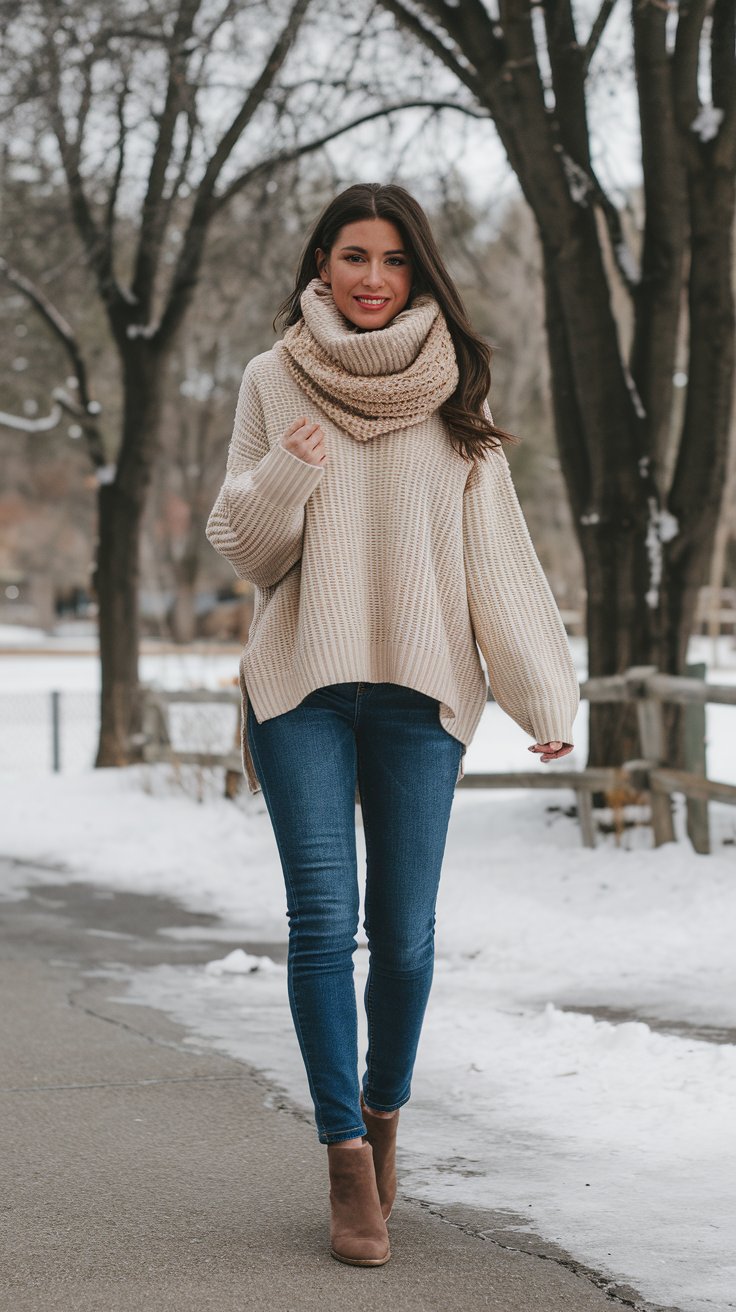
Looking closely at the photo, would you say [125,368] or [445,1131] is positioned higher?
[125,368]

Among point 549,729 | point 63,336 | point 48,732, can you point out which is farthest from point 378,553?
point 48,732

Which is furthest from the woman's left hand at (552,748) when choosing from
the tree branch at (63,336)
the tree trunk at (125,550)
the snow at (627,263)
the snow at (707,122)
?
the tree branch at (63,336)

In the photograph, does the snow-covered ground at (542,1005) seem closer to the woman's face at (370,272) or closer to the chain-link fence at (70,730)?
the chain-link fence at (70,730)

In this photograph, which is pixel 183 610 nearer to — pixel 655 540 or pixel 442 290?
pixel 655 540

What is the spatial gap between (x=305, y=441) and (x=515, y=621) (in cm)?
60

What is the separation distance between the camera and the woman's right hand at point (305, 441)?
3414mm

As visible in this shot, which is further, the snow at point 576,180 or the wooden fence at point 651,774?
the snow at point 576,180

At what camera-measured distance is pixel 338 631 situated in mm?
3479

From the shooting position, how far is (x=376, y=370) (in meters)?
3.55

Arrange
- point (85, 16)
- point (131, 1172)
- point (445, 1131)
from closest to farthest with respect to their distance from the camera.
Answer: point (131, 1172), point (445, 1131), point (85, 16)

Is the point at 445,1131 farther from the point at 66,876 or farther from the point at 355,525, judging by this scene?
the point at 66,876

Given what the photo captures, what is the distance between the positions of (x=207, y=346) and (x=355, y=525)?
33.1m

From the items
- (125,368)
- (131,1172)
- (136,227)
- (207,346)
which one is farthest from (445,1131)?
(207,346)

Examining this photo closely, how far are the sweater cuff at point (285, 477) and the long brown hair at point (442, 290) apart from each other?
377 millimetres
